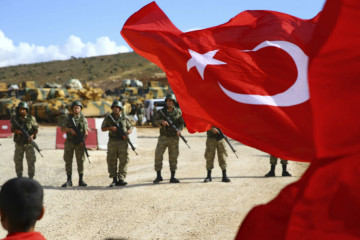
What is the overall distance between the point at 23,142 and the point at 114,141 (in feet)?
6.22

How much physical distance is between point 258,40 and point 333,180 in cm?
284

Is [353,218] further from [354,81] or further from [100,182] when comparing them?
[100,182]

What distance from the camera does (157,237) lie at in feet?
19.7

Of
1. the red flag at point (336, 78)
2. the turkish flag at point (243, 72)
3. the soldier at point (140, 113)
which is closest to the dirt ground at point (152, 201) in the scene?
the turkish flag at point (243, 72)

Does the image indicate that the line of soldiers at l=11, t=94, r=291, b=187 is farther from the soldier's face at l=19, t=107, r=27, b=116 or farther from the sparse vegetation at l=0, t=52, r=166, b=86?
the sparse vegetation at l=0, t=52, r=166, b=86

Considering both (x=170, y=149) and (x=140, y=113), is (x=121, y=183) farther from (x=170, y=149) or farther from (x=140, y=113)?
(x=140, y=113)

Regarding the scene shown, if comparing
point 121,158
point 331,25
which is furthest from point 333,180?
point 121,158

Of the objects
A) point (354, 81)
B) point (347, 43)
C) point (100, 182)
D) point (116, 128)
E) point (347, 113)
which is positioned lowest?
point (100, 182)

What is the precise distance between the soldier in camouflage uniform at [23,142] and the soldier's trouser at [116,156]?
1.59m

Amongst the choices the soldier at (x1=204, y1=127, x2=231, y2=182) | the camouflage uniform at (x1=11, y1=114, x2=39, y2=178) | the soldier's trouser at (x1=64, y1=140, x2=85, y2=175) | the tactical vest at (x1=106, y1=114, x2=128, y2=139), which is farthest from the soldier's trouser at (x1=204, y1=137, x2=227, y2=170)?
the camouflage uniform at (x1=11, y1=114, x2=39, y2=178)

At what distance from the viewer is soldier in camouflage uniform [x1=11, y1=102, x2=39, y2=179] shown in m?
9.65

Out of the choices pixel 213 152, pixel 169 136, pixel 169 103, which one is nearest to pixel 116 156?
pixel 169 136

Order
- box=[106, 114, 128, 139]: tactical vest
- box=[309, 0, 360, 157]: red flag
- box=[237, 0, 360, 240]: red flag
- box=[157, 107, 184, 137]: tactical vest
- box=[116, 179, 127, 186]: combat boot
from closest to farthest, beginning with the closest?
box=[237, 0, 360, 240]: red flag, box=[309, 0, 360, 157]: red flag, box=[116, 179, 127, 186]: combat boot, box=[106, 114, 128, 139]: tactical vest, box=[157, 107, 184, 137]: tactical vest

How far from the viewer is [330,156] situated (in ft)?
8.11
